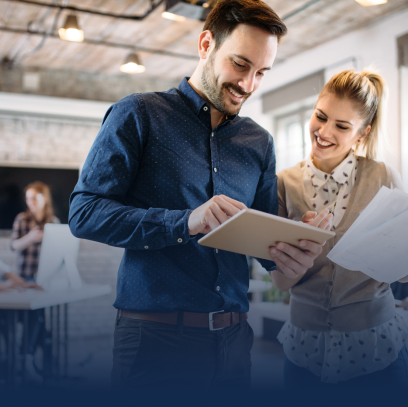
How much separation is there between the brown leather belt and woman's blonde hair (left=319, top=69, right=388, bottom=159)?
801 mm

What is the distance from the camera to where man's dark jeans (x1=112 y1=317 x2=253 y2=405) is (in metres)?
0.95

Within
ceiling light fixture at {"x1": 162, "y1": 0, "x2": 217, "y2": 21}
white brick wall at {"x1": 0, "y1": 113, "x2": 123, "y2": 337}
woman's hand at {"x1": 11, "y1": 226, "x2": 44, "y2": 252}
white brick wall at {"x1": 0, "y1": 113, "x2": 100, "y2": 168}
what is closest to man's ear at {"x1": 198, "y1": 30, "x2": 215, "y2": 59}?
ceiling light fixture at {"x1": 162, "y1": 0, "x2": 217, "y2": 21}

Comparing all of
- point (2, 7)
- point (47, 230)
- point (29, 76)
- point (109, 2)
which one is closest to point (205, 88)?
point (47, 230)

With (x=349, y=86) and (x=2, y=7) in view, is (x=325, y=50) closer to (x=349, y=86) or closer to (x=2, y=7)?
(x=2, y=7)

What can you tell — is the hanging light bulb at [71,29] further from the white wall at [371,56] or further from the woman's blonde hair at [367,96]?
the woman's blonde hair at [367,96]

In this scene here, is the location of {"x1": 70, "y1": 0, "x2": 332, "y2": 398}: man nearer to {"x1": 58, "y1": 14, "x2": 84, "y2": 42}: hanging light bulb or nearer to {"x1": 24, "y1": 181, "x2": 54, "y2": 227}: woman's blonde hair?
{"x1": 58, "y1": 14, "x2": 84, "y2": 42}: hanging light bulb

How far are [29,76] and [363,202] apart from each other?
18.2ft

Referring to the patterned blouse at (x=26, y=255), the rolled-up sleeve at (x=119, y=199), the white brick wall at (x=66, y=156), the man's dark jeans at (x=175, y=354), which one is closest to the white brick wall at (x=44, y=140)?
the white brick wall at (x=66, y=156)

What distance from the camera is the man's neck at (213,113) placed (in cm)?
123

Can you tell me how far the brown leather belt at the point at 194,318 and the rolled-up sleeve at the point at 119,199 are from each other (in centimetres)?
16

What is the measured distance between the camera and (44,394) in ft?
2.14

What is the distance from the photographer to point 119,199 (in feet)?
3.52

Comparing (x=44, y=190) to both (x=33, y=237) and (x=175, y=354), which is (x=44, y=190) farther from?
(x=175, y=354)

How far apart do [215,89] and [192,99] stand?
69 millimetres
